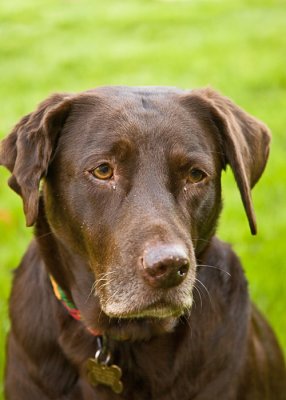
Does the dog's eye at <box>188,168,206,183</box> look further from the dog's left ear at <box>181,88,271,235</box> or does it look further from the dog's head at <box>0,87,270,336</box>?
the dog's left ear at <box>181,88,271,235</box>

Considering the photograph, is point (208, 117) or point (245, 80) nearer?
point (208, 117)

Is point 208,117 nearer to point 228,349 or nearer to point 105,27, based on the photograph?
point 228,349

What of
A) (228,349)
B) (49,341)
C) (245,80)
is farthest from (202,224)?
(245,80)

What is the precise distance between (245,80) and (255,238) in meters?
3.97

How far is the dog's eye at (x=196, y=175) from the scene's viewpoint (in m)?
3.18

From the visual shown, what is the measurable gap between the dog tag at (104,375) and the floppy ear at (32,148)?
68cm

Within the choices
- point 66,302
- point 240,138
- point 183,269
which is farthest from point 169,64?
point 183,269

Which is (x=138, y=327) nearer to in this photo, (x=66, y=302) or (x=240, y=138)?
(x=66, y=302)

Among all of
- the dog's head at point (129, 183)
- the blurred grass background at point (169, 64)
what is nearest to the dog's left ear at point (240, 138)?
the dog's head at point (129, 183)

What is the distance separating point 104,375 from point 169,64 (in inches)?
290

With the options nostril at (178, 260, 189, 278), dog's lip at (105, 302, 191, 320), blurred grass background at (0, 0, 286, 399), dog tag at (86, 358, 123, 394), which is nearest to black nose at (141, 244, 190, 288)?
nostril at (178, 260, 189, 278)

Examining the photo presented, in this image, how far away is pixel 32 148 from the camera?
3.17 metres

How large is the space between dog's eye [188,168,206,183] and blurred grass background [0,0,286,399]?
6.04 feet

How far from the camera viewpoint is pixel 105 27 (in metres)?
12.6
